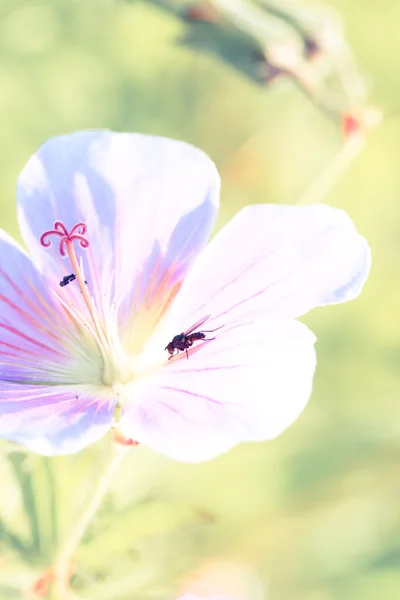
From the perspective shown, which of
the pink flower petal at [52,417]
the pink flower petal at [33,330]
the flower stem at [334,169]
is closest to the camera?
the pink flower petal at [52,417]

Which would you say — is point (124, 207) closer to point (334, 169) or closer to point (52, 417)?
point (52, 417)

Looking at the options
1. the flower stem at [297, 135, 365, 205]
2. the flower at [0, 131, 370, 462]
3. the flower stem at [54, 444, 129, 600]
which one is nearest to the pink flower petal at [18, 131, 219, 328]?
the flower at [0, 131, 370, 462]

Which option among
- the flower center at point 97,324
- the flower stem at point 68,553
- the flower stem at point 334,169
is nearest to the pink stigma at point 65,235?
the flower center at point 97,324

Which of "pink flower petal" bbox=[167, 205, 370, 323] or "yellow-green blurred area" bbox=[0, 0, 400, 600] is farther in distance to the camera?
"yellow-green blurred area" bbox=[0, 0, 400, 600]

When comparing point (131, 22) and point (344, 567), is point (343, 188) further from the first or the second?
point (344, 567)

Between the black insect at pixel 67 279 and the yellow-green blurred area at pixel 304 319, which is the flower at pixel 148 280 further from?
the yellow-green blurred area at pixel 304 319

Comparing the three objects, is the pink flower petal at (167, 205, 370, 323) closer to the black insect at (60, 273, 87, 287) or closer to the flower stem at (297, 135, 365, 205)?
the black insect at (60, 273, 87, 287)

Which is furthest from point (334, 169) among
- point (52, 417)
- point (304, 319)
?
point (52, 417)
